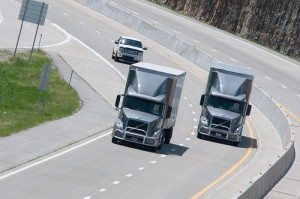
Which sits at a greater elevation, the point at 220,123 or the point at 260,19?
the point at 220,123

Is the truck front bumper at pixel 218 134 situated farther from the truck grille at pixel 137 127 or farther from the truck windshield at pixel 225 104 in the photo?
the truck grille at pixel 137 127

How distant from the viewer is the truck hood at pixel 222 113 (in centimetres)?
4500

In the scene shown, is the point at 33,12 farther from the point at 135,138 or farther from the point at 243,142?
the point at 135,138

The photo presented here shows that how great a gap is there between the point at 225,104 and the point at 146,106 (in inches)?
244

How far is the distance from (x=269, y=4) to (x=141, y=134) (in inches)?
2045

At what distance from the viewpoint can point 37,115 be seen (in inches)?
1700

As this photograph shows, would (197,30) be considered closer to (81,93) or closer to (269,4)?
(269,4)

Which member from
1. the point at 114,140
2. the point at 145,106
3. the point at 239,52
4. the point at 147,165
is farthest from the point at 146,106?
the point at 239,52

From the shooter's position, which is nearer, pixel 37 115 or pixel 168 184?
pixel 168 184

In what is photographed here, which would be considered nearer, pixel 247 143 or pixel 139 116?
pixel 139 116

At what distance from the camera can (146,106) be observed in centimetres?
4034

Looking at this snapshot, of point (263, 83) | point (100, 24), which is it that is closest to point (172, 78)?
point (263, 83)

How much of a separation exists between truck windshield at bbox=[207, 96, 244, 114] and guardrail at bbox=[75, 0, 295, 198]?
260 centimetres

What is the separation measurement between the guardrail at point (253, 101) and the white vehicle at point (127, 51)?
4.71 meters
